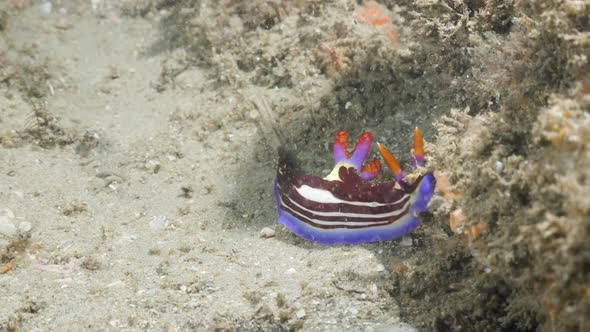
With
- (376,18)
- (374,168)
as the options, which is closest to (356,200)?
(374,168)

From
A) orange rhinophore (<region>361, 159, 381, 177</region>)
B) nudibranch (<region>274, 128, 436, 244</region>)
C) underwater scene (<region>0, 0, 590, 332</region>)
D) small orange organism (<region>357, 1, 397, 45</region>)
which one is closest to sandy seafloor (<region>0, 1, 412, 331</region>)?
underwater scene (<region>0, 0, 590, 332</region>)

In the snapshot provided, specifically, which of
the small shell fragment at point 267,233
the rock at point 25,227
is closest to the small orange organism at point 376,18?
the small shell fragment at point 267,233

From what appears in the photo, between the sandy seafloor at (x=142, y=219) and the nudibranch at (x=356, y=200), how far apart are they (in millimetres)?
149

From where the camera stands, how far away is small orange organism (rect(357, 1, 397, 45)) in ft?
14.6

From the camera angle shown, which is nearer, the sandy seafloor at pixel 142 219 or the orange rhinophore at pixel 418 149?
the sandy seafloor at pixel 142 219

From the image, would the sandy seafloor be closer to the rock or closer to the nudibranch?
the rock

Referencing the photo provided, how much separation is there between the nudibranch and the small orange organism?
1.23m

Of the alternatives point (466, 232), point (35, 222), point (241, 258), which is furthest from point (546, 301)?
point (35, 222)

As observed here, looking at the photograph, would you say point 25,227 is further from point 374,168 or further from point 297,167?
point 374,168

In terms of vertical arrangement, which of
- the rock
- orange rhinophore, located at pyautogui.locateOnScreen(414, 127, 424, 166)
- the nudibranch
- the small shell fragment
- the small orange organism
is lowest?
the small shell fragment

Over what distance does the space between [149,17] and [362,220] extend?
447cm

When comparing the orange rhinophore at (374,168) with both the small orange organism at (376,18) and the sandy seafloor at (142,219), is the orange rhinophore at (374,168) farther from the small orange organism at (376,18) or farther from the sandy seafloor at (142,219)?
the small orange organism at (376,18)

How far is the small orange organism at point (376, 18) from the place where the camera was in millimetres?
4457

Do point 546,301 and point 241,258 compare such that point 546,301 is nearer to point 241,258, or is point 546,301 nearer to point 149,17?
point 241,258
